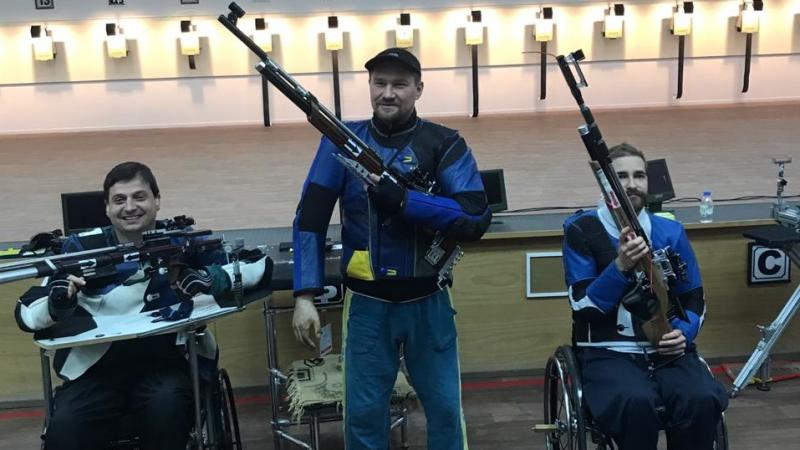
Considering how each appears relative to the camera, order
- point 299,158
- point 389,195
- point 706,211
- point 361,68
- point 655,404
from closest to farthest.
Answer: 1. point 389,195
2. point 655,404
3. point 706,211
4. point 299,158
5. point 361,68

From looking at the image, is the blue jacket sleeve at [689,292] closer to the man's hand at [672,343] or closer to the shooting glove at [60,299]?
the man's hand at [672,343]

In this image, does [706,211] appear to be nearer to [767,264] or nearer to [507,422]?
[767,264]

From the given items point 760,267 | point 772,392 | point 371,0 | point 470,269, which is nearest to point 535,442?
point 470,269

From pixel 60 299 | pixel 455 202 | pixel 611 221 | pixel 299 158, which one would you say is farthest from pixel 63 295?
pixel 299 158

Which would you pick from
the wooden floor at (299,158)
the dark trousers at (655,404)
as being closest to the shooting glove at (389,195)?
the dark trousers at (655,404)

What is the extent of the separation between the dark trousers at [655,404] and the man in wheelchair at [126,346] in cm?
113

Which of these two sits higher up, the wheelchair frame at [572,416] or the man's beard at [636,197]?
the man's beard at [636,197]

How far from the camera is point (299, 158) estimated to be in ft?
29.3

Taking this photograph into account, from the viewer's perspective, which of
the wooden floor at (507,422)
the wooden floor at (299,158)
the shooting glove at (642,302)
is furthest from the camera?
the wooden floor at (299,158)

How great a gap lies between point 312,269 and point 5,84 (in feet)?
37.9

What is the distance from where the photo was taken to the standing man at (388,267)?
2494mm

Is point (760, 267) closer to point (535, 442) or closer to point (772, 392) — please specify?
point (772, 392)

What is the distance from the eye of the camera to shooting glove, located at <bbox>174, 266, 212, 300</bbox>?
2.53 meters

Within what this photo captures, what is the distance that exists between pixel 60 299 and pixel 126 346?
32cm
